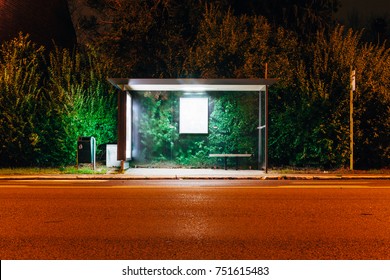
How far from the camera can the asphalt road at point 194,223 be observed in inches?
257

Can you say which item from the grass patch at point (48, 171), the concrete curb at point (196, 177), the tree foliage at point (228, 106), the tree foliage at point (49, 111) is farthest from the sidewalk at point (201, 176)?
the tree foliage at point (49, 111)

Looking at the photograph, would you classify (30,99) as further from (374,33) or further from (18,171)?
(374,33)

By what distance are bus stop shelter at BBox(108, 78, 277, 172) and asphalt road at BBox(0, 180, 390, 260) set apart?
5455 mm

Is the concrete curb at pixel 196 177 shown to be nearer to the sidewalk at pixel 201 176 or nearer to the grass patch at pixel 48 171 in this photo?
the sidewalk at pixel 201 176

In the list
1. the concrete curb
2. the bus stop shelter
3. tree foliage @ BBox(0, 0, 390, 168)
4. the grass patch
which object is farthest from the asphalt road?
tree foliage @ BBox(0, 0, 390, 168)

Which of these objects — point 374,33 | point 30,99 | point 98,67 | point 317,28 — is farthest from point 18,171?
point 374,33

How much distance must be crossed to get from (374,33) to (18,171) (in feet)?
151

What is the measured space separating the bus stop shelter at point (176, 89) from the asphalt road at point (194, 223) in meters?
5.45

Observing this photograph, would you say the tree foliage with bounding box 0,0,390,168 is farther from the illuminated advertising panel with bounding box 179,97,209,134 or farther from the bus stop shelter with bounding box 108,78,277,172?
the bus stop shelter with bounding box 108,78,277,172

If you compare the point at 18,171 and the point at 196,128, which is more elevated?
the point at 196,128

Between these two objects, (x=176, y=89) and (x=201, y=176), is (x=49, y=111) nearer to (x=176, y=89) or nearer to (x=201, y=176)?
(x=176, y=89)

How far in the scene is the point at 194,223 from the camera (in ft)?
27.1

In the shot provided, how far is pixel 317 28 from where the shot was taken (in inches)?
1396

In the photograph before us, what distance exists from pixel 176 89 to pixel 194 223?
41.5ft
